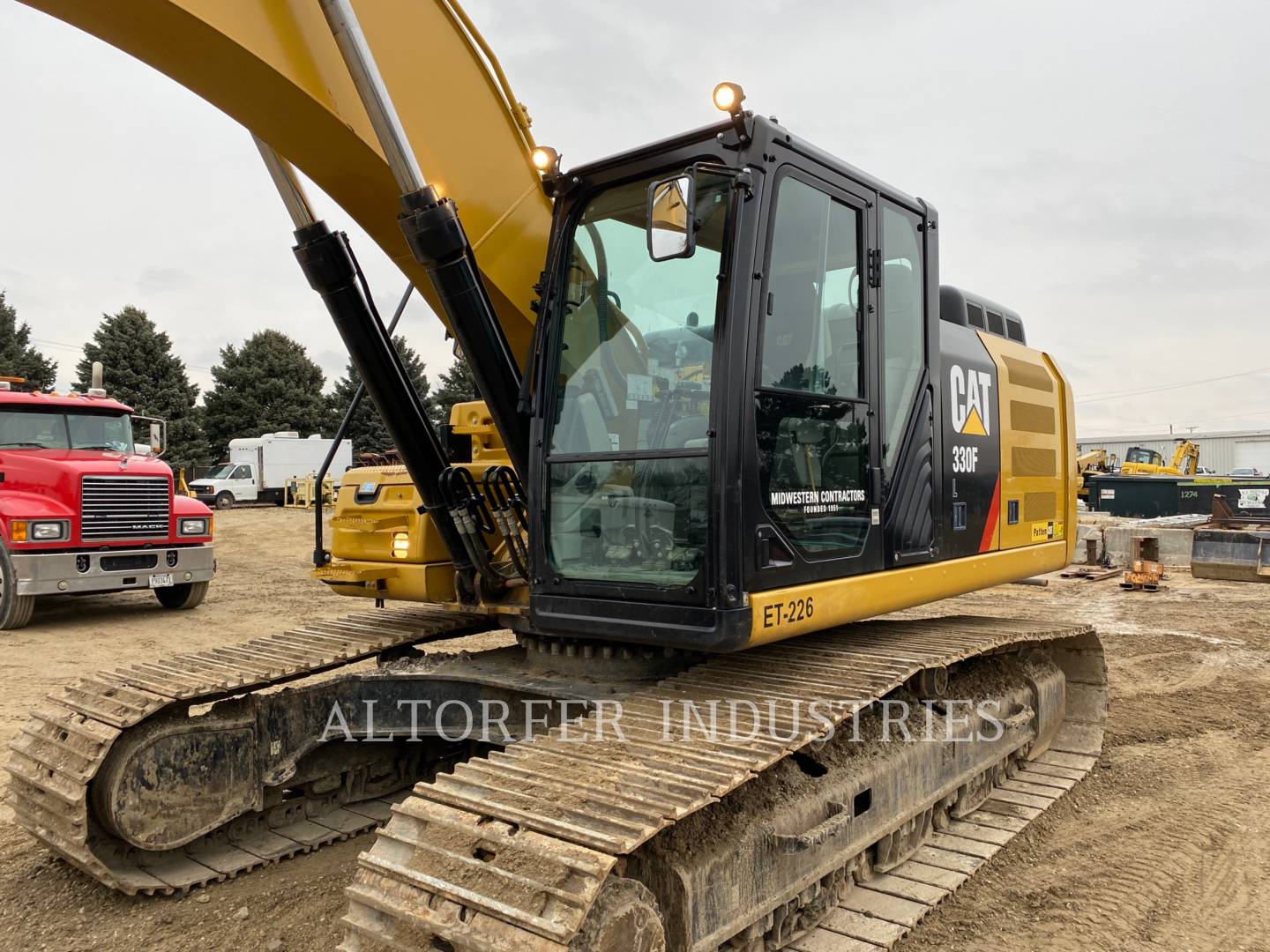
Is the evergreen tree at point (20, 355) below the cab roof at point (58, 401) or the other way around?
the other way around

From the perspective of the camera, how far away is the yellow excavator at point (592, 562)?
9.36ft

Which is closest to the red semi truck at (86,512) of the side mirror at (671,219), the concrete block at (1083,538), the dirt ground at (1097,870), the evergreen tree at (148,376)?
the dirt ground at (1097,870)

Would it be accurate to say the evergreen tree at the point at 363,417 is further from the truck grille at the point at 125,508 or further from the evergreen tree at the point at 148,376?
the truck grille at the point at 125,508

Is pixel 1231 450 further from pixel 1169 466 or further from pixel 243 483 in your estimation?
pixel 243 483

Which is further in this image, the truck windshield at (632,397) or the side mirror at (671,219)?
the truck windshield at (632,397)

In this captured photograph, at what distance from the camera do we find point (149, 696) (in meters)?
3.83

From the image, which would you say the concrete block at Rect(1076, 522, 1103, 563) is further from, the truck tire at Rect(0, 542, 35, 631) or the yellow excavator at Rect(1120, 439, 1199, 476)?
the truck tire at Rect(0, 542, 35, 631)

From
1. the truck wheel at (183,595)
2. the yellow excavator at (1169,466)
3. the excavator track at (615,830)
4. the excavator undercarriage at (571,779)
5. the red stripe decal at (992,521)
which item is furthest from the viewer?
the yellow excavator at (1169,466)

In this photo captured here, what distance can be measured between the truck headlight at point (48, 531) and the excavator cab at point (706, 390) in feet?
28.6

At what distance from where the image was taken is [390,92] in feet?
11.4

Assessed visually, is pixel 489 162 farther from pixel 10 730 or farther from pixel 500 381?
pixel 10 730

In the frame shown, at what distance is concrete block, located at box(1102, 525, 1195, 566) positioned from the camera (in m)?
16.2

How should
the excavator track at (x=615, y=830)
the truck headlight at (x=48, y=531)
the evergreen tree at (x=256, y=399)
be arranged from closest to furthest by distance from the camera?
the excavator track at (x=615, y=830), the truck headlight at (x=48, y=531), the evergreen tree at (x=256, y=399)

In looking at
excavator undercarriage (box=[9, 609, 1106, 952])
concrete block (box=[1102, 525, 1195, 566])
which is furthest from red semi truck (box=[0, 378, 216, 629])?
concrete block (box=[1102, 525, 1195, 566])
